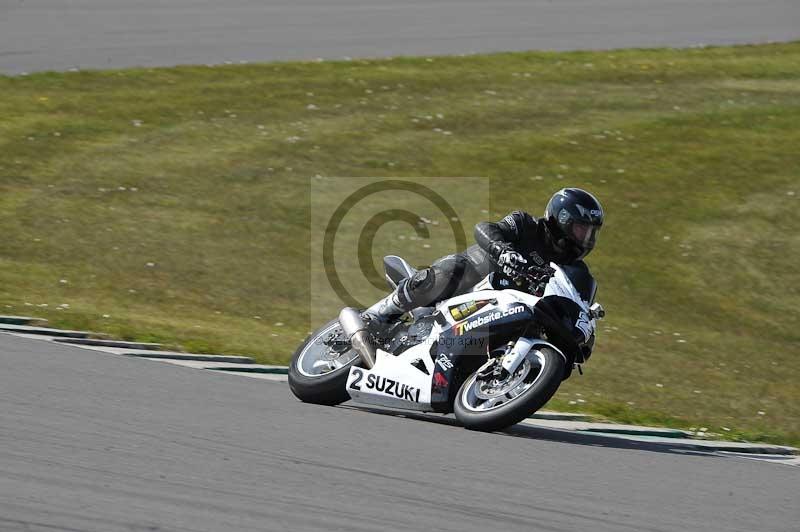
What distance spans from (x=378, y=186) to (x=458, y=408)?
9.01m

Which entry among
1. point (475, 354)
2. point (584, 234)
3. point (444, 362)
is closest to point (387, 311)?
point (444, 362)

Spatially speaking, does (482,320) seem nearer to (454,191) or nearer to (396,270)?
(396,270)

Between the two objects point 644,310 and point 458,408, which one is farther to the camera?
point 644,310

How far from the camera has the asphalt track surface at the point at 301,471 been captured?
16.5 ft


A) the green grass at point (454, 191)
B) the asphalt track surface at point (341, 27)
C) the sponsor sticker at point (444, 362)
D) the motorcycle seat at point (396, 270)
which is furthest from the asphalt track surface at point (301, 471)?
the asphalt track surface at point (341, 27)

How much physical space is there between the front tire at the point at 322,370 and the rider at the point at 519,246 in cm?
50

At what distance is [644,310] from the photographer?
525 inches

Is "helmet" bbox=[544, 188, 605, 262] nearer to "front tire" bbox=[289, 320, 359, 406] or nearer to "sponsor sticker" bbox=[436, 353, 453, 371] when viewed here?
"sponsor sticker" bbox=[436, 353, 453, 371]

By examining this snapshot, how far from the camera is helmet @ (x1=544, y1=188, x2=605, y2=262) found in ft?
26.7

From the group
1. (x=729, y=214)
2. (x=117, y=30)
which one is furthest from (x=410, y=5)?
(x=729, y=214)

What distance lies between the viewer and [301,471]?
18.9ft

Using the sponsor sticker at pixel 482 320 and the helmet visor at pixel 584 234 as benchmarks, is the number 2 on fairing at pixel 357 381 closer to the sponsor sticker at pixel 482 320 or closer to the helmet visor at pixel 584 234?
the sponsor sticker at pixel 482 320

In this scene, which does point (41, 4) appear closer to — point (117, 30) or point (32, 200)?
point (117, 30)

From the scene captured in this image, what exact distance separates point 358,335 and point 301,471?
2.73 metres
